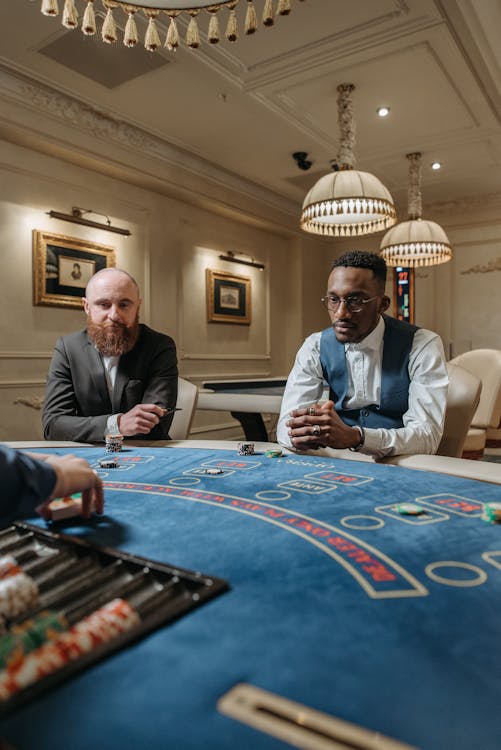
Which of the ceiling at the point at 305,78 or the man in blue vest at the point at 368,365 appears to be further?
the ceiling at the point at 305,78

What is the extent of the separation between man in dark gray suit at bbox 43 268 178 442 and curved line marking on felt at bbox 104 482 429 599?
99 centimetres

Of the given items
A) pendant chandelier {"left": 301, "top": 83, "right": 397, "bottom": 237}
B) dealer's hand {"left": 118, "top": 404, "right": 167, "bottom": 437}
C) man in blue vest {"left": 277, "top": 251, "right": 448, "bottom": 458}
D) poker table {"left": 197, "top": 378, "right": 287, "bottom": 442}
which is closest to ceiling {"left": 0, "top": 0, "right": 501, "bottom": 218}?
pendant chandelier {"left": 301, "top": 83, "right": 397, "bottom": 237}

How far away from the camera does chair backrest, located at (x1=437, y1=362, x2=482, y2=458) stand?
212 cm

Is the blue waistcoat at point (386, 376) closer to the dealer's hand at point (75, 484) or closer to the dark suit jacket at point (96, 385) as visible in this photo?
the dark suit jacket at point (96, 385)

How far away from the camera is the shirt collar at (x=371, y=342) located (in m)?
2.19

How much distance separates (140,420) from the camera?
6.36 ft

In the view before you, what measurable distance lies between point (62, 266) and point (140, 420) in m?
3.20

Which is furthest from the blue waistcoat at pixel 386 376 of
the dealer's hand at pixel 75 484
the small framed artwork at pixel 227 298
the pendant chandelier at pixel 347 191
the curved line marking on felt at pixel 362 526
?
the small framed artwork at pixel 227 298

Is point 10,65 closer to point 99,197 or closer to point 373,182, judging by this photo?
point 99,197

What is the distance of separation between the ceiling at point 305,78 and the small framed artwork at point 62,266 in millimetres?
1131

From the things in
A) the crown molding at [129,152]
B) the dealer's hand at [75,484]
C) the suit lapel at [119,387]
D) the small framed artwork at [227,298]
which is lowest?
the dealer's hand at [75,484]

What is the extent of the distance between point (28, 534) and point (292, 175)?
19.2 ft

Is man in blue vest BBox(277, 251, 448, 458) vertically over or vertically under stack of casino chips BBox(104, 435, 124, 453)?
over

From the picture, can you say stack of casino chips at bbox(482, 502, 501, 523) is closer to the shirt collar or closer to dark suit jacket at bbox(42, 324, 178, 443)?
the shirt collar
